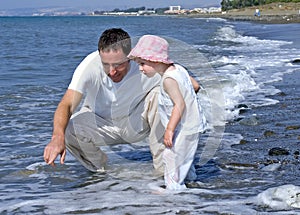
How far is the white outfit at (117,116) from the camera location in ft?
15.1

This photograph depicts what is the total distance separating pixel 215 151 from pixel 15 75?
974 centimetres

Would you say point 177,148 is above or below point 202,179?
above

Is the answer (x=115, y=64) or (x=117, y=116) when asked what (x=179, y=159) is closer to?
(x=117, y=116)

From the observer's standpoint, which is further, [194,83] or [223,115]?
[223,115]

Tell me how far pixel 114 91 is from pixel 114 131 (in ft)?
1.24

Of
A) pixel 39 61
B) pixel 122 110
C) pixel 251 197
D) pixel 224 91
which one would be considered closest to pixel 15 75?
pixel 39 61

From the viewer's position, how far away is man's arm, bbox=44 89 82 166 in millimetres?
3783

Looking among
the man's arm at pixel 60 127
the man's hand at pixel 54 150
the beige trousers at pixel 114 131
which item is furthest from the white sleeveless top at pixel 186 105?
the man's hand at pixel 54 150

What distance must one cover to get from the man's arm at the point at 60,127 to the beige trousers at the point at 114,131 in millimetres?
471

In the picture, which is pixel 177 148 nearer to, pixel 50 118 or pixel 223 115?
pixel 223 115

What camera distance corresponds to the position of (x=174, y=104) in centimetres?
408

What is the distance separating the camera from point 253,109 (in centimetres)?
790

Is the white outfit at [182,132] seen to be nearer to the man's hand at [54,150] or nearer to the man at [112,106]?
the man at [112,106]

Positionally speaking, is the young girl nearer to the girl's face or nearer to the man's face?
the girl's face
